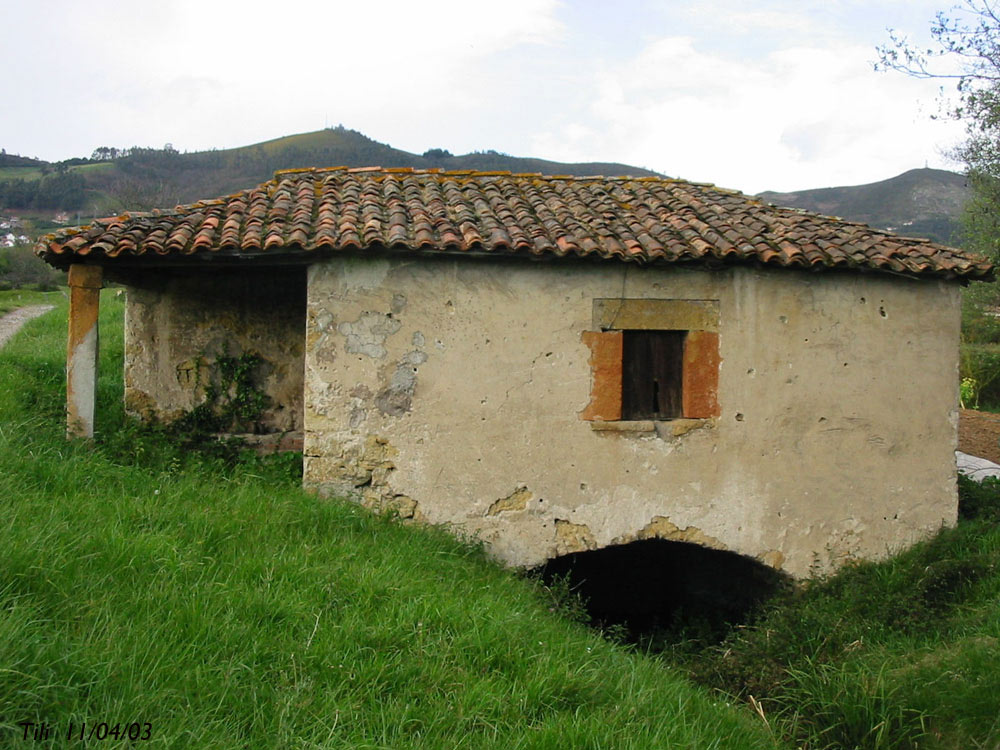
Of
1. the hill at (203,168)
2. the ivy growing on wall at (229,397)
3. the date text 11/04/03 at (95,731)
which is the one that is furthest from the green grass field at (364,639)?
the hill at (203,168)

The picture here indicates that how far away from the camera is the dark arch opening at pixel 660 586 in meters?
8.84

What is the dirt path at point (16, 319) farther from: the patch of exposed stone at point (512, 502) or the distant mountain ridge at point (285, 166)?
the patch of exposed stone at point (512, 502)

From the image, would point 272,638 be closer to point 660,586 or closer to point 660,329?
point 660,329

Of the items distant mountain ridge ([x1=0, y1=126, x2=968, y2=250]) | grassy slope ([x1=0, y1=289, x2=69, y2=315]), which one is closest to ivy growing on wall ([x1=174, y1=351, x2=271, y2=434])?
grassy slope ([x1=0, y1=289, x2=69, y2=315])

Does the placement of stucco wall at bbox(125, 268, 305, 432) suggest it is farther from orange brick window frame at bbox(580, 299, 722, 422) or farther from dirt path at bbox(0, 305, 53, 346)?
dirt path at bbox(0, 305, 53, 346)

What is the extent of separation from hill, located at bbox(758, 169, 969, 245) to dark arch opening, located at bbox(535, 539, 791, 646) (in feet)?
124

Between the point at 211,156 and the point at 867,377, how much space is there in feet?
203

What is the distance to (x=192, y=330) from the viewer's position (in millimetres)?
8930

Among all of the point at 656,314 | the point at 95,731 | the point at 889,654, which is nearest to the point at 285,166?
the point at 656,314

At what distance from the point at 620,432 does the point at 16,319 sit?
21855 millimetres

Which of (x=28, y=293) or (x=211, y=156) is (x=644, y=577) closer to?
(x=28, y=293)

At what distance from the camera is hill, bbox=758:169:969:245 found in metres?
44.1

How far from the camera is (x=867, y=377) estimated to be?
781 cm

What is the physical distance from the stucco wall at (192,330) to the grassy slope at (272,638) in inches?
105
